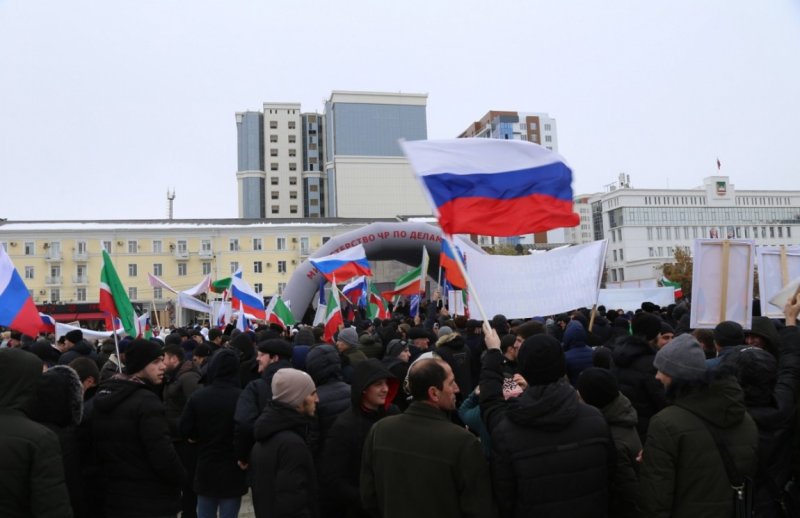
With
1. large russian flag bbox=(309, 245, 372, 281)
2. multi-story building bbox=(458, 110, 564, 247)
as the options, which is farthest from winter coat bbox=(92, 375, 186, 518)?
multi-story building bbox=(458, 110, 564, 247)

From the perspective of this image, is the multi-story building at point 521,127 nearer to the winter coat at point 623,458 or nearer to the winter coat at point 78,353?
the winter coat at point 78,353

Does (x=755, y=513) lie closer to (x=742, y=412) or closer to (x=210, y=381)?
(x=742, y=412)

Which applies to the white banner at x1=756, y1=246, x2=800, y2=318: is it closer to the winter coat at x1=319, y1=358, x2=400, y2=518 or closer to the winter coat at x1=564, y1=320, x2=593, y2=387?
the winter coat at x1=564, y1=320, x2=593, y2=387

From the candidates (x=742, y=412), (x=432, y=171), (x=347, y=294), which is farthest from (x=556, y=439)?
(x=347, y=294)

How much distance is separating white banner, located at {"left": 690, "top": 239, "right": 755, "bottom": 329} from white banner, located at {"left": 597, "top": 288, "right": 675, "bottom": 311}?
40.0 feet

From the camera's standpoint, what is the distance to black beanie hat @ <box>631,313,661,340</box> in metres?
5.94

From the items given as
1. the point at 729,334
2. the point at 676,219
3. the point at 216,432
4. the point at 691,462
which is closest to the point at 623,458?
the point at 691,462

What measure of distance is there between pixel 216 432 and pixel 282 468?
59.4 inches

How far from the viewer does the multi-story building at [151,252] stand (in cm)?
5397

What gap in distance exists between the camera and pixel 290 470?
3771 mm

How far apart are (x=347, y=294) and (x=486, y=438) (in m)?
15.0

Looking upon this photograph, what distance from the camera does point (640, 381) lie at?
202 inches

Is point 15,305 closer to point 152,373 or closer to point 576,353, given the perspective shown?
point 152,373

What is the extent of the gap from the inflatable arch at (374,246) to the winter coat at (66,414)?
20587mm
